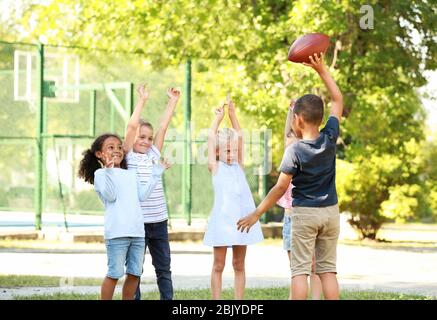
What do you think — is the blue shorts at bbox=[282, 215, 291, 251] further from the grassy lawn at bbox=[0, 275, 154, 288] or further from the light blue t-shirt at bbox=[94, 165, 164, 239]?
the grassy lawn at bbox=[0, 275, 154, 288]

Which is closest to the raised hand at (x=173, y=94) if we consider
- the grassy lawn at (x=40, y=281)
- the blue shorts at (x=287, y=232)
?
the blue shorts at (x=287, y=232)

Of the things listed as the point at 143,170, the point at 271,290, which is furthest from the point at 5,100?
the point at 143,170

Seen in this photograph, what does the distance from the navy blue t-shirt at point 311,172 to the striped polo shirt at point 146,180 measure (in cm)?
125

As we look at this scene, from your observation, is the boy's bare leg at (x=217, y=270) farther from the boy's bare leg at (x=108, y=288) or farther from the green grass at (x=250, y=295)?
the green grass at (x=250, y=295)

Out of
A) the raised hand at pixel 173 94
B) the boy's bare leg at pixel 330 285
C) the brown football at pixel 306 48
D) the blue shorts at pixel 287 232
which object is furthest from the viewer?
the blue shorts at pixel 287 232

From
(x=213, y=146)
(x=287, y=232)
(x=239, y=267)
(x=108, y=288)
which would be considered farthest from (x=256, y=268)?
(x=108, y=288)

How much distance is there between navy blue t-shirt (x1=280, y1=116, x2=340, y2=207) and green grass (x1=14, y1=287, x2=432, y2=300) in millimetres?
2352

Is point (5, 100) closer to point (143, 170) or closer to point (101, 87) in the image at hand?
point (101, 87)

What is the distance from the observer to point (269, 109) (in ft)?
57.2

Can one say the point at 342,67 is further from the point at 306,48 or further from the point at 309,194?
the point at 309,194

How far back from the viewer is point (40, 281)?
10578 millimetres

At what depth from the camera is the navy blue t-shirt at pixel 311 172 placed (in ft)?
22.6

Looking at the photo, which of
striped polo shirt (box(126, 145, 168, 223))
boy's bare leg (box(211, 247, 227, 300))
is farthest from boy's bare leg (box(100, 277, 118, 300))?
boy's bare leg (box(211, 247, 227, 300))

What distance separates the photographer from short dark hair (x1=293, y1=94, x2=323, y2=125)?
22.7 ft
